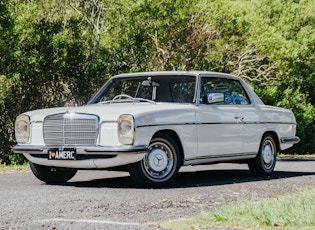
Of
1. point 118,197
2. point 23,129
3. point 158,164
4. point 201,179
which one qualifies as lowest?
point 201,179

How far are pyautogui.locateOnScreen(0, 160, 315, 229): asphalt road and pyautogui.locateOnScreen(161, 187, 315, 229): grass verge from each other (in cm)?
38

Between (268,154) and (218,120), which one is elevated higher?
(218,120)

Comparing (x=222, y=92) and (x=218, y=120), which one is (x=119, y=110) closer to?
(x=218, y=120)

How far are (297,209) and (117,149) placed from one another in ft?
11.5

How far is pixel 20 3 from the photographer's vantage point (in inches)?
952

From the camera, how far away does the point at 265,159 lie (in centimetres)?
1341

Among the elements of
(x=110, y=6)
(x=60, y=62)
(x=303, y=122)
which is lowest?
(x=303, y=122)

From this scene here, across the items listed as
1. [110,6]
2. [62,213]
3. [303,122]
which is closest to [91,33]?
[110,6]

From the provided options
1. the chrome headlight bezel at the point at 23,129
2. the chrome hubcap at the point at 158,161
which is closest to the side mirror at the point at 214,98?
the chrome hubcap at the point at 158,161

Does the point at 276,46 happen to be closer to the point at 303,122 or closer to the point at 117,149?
the point at 303,122

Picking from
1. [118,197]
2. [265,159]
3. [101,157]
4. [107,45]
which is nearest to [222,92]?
[265,159]

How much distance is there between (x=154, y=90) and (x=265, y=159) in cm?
251

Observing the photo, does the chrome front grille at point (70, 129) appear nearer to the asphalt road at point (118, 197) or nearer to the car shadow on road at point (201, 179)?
the asphalt road at point (118, 197)

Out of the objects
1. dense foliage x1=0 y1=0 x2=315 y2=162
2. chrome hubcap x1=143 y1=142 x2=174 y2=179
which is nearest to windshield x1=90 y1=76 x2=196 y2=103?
chrome hubcap x1=143 y1=142 x2=174 y2=179
